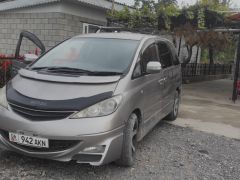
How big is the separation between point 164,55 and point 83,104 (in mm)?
2992

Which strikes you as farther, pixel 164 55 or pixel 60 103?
pixel 164 55

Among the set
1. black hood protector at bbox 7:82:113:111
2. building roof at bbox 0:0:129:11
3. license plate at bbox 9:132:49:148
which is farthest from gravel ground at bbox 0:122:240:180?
building roof at bbox 0:0:129:11

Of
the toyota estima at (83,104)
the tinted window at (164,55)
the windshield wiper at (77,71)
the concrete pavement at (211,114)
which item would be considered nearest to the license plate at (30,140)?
the toyota estima at (83,104)

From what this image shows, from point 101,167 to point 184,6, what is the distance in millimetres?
8364

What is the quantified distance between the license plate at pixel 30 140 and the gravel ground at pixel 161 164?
40 cm

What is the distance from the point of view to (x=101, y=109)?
4.19 m

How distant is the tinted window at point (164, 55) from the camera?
21.3 feet

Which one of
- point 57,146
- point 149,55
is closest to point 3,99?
point 57,146

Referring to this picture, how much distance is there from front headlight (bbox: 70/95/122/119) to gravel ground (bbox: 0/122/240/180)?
0.76 meters

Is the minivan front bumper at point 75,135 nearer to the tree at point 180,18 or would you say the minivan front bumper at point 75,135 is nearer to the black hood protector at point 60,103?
the black hood protector at point 60,103

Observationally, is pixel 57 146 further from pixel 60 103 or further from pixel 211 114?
pixel 211 114

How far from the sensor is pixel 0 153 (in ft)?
16.0

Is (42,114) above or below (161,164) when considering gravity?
above

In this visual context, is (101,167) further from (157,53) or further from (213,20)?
(213,20)
